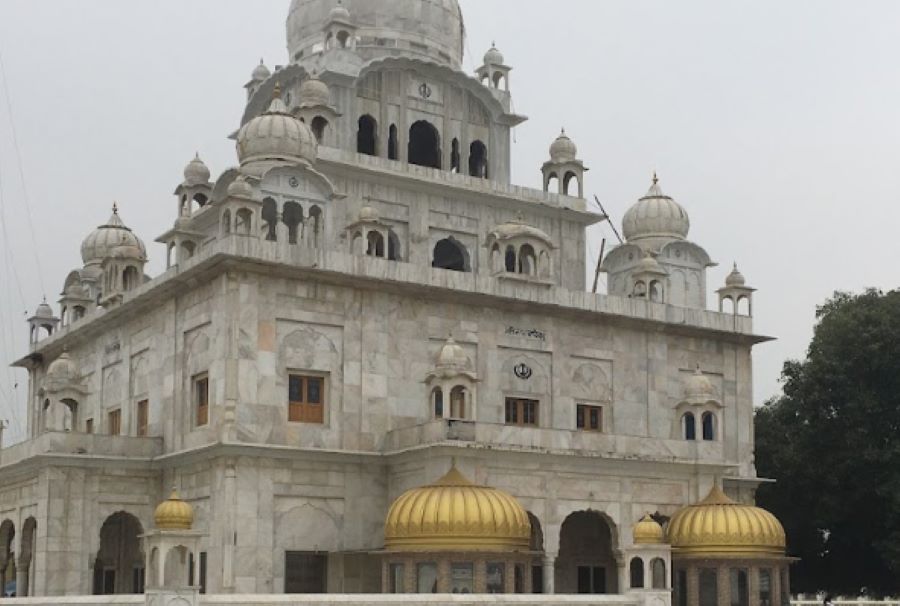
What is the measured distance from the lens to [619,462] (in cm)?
3556

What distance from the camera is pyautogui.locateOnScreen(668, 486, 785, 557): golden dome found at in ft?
111

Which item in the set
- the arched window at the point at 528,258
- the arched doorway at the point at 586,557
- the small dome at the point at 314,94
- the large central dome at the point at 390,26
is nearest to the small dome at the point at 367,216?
the arched window at the point at 528,258

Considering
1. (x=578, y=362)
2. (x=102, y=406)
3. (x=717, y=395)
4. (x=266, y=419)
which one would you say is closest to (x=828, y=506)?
(x=717, y=395)

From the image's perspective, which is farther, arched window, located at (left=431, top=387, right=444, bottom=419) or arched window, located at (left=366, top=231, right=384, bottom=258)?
arched window, located at (left=366, top=231, right=384, bottom=258)

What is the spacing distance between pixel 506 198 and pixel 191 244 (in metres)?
9.74

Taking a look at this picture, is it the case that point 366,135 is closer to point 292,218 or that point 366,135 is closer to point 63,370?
point 292,218

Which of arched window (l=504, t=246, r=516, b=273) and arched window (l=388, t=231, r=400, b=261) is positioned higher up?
arched window (l=388, t=231, r=400, b=261)

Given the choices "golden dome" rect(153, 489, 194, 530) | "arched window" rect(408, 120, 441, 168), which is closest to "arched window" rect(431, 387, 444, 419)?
"golden dome" rect(153, 489, 194, 530)

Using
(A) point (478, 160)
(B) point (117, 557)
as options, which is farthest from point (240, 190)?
(A) point (478, 160)

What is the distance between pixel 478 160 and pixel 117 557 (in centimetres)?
1662

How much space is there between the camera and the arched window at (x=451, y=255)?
42.0m

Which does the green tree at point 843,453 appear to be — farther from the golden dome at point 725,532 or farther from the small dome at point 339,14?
the small dome at point 339,14

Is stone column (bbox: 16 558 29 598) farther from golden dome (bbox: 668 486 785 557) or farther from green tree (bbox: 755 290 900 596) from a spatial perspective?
green tree (bbox: 755 290 900 596)

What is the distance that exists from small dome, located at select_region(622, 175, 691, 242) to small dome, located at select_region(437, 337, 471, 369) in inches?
457
